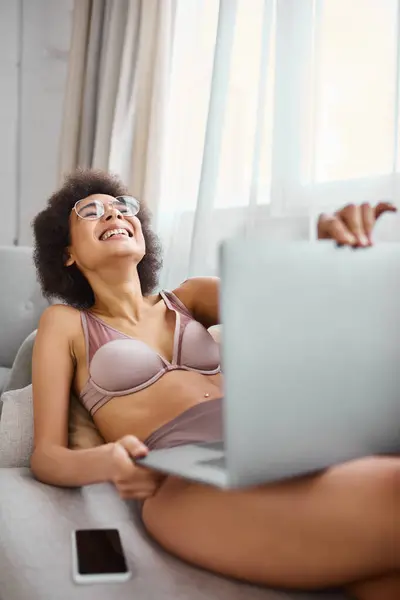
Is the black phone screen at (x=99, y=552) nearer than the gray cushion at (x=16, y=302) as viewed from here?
Yes

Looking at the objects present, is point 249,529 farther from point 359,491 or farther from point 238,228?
point 238,228

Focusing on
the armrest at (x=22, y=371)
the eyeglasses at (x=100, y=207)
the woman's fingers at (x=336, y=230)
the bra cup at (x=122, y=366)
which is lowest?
the armrest at (x=22, y=371)

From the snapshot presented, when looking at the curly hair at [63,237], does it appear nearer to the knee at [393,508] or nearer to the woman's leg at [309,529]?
the woman's leg at [309,529]

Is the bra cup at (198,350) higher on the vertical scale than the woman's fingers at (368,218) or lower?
lower

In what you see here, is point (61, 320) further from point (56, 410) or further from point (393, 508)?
point (393, 508)

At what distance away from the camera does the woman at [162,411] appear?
709mm

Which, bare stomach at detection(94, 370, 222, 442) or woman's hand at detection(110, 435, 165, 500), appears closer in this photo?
woman's hand at detection(110, 435, 165, 500)

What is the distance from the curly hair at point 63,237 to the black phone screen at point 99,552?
0.60 metres

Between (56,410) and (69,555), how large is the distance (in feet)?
1.13

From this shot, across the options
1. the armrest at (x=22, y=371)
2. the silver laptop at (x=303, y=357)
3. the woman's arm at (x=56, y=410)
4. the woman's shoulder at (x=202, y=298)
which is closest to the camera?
the silver laptop at (x=303, y=357)

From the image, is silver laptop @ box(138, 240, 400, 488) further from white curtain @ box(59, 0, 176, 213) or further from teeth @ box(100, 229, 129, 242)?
white curtain @ box(59, 0, 176, 213)

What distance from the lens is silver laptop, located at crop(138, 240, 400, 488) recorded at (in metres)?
0.65

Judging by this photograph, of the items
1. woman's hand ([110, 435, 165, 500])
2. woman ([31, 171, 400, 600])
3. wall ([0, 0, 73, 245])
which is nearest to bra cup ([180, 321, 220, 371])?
woman ([31, 171, 400, 600])

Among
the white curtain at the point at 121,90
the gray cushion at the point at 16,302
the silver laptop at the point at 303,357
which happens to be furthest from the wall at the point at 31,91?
the silver laptop at the point at 303,357
